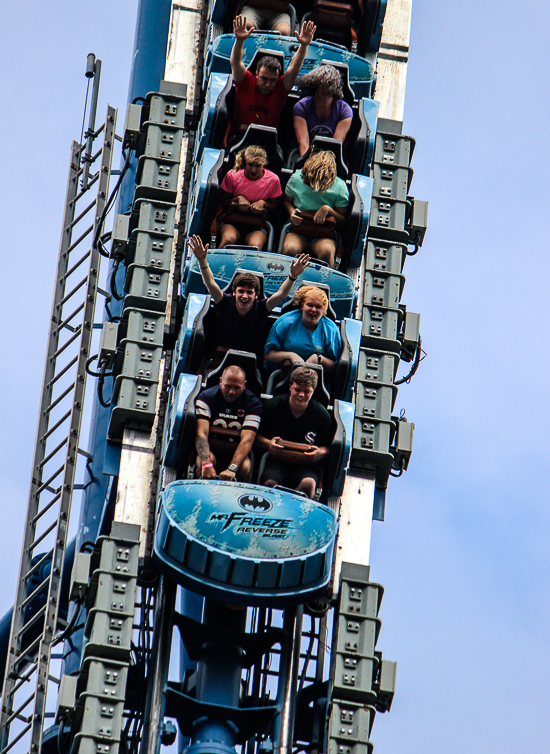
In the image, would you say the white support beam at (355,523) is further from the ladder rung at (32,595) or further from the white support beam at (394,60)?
the white support beam at (394,60)

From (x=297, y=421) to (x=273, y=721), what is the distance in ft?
11.1

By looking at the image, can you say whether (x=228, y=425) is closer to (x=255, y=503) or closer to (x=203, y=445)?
(x=203, y=445)

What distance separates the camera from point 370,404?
25.5 meters

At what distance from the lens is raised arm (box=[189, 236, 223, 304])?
23.6 m

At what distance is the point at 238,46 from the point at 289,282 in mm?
3832

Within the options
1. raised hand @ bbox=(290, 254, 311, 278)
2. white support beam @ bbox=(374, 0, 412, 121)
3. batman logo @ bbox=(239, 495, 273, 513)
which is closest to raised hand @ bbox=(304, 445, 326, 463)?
batman logo @ bbox=(239, 495, 273, 513)

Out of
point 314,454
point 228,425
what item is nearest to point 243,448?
point 228,425

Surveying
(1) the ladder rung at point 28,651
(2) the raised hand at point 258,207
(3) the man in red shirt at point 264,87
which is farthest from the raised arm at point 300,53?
(1) the ladder rung at point 28,651

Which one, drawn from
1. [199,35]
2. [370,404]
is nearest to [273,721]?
[370,404]

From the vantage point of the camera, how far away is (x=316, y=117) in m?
26.5

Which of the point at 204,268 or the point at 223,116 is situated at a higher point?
the point at 223,116

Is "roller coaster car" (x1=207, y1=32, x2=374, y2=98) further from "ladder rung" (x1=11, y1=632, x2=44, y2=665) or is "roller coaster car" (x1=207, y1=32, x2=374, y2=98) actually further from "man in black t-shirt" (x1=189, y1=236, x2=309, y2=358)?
"ladder rung" (x1=11, y1=632, x2=44, y2=665)

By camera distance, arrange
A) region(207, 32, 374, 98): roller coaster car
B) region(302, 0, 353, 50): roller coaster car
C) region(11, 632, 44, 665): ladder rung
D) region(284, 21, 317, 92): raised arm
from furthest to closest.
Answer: region(302, 0, 353, 50): roller coaster car → region(207, 32, 374, 98): roller coaster car → region(284, 21, 317, 92): raised arm → region(11, 632, 44, 665): ladder rung

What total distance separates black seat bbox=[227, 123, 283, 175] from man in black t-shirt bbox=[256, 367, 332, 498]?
12.7 ft
